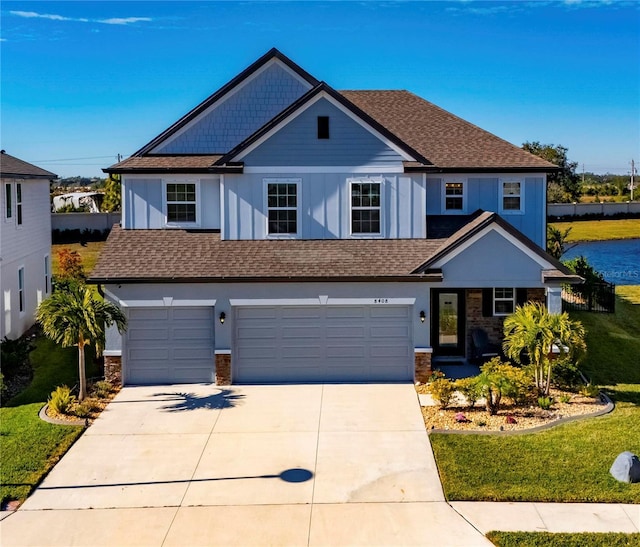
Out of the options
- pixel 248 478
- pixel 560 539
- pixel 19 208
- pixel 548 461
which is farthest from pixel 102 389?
pixel 560 539

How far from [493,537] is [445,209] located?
38.1 ft

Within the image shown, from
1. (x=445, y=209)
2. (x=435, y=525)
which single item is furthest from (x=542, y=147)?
(x=435, y=525)

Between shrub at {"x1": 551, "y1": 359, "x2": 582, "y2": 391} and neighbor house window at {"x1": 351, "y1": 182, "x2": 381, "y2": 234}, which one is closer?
shrub at {"x1": 551, "y1": 359, "x2": 582, "y2": 391}

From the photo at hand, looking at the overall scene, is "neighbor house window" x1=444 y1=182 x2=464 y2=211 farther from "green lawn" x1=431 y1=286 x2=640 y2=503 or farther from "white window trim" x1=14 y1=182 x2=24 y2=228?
"white window trim" x1=14 y1=182 x2=24 y2=228

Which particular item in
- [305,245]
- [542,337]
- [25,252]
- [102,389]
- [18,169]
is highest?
[18,169]

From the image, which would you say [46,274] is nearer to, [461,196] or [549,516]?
[461,196]

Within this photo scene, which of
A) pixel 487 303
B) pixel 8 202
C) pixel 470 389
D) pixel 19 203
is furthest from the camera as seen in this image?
pixel 19 203

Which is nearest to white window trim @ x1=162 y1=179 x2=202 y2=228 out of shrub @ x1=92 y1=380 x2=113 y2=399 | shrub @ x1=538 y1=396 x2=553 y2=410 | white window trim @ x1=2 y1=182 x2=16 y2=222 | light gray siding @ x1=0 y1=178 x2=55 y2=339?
shrub @ x1=92 y1=380 x2=113 y2=399

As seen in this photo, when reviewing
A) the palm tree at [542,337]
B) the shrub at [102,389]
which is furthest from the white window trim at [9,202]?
the palm tree at [542,337]

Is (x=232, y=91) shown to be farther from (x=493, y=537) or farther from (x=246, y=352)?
(x=493, y=537)

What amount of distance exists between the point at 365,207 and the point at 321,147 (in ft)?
6.64

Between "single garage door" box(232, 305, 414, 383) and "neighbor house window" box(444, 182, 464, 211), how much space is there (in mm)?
4070

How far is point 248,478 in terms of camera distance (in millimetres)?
11898

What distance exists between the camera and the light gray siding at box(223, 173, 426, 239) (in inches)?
712
